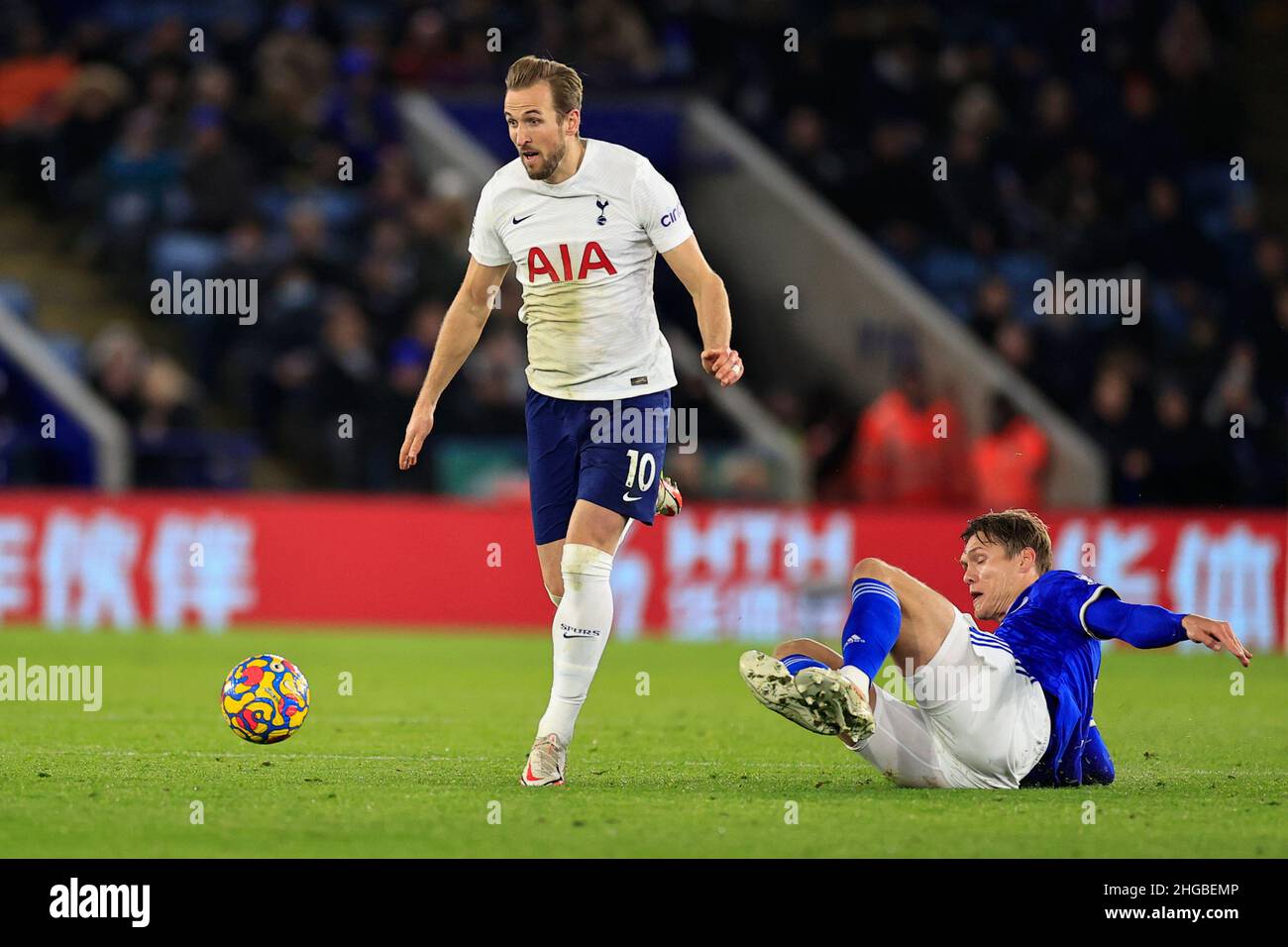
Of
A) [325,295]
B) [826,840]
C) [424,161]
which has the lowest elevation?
[826,840]

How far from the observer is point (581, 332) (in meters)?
7.66

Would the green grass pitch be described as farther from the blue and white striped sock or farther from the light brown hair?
the light brown hair

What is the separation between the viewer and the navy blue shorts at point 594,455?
7.47m

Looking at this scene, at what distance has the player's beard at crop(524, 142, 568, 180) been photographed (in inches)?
295

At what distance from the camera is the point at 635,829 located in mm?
6320

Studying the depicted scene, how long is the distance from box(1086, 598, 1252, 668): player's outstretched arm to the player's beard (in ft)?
8.27

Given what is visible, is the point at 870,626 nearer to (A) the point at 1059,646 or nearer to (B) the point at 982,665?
(B) the point at 982,665

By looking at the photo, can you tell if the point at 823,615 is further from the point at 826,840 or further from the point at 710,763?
the point at 826,840

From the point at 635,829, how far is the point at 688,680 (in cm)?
640

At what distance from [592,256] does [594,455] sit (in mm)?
752

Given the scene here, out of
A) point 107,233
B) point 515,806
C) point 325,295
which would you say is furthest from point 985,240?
point 515,806
